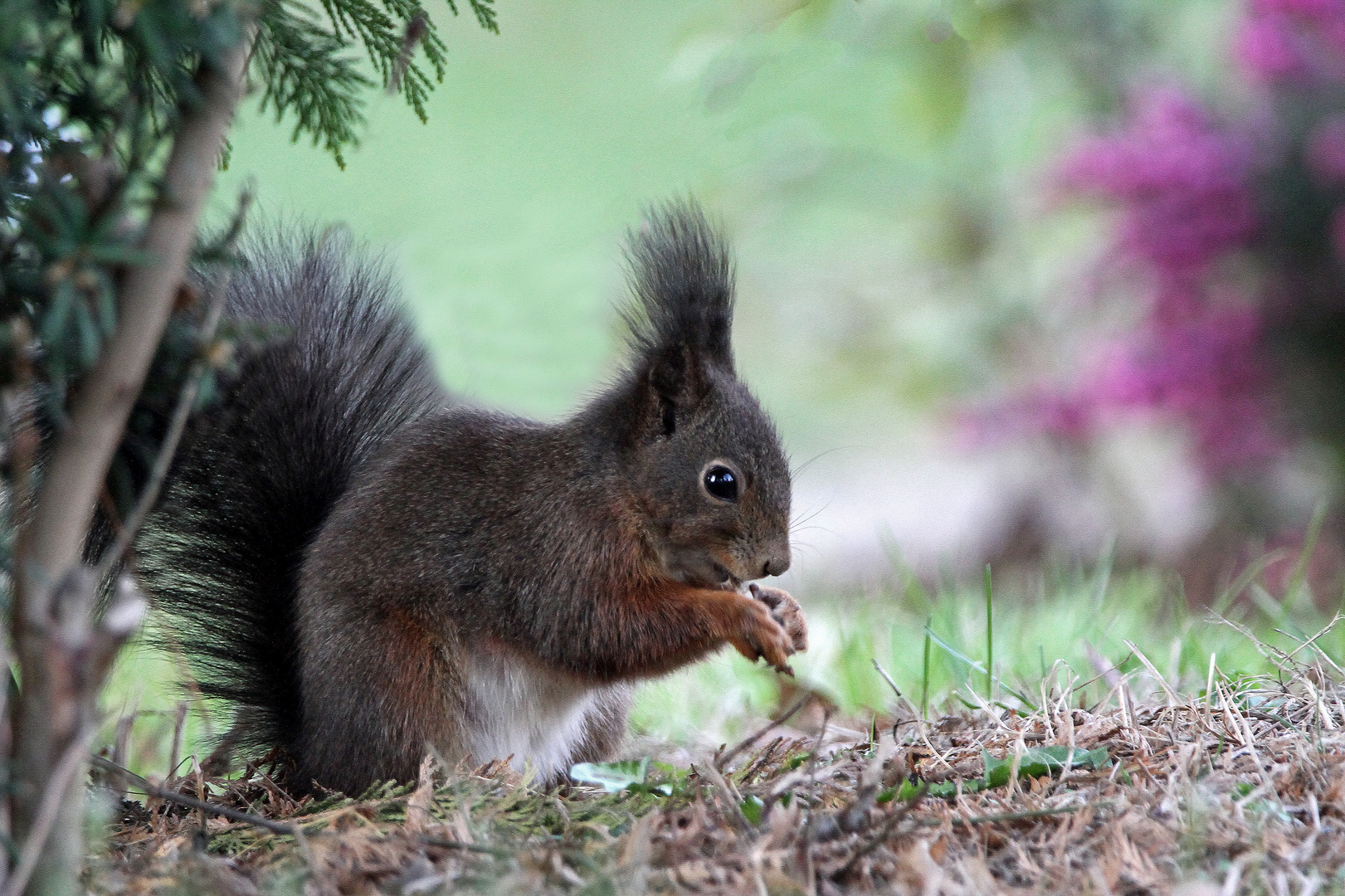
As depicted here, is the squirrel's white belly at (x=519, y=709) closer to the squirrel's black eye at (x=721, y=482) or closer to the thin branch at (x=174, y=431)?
the squirrel's black eye at (x=721, y=482)

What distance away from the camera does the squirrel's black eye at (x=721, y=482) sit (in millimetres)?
2080

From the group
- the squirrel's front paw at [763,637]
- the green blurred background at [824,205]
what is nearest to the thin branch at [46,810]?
the squirrel's front paw at [763,637]

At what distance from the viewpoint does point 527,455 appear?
2186 mm

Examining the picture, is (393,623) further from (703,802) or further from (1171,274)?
(1171,274)

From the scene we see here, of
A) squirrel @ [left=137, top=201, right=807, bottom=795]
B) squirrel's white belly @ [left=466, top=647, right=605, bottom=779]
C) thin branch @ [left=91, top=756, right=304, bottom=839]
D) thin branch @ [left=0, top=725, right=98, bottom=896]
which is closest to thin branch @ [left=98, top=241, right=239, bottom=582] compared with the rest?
thin branch @ [left=0, top=725, right=98, bottom=896]

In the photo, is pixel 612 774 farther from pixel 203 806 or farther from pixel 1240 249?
pixel 1240 249

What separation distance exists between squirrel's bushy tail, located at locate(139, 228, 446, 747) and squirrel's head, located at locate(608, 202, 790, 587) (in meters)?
0.46

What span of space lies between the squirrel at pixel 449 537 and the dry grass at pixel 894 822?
6.7 inches

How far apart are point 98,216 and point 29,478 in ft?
1.87

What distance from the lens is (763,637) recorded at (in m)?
1.94

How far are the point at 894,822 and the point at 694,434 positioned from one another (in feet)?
2.86

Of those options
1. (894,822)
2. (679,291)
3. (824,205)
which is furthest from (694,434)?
(824,205)

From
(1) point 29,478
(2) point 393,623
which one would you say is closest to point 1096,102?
(2) point 393,623

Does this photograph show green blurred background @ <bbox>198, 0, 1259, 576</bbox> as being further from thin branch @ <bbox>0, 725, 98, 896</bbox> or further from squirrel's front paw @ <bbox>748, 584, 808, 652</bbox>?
thin branch @ <bbox>0, 725, 98, 896</bbox>
